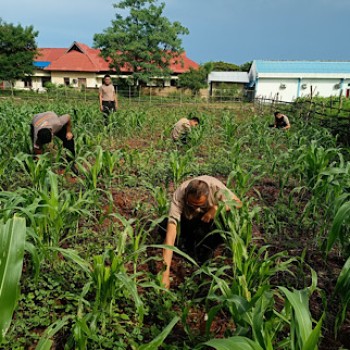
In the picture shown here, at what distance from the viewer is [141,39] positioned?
76.0ft

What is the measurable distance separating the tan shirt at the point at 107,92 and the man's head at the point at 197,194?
19.6 ft

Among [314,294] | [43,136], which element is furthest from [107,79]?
[314,294]

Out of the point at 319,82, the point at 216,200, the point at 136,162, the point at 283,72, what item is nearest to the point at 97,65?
the point at 283,72

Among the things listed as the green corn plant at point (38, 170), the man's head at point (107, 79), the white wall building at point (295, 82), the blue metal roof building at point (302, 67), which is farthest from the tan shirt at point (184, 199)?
the blue metal roof building at point (302, 67)

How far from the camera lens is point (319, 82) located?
29.6m

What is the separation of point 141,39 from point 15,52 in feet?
26.3

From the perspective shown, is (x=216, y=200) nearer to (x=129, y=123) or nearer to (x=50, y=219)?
(x=50, y=219)

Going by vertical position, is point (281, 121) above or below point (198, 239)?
above

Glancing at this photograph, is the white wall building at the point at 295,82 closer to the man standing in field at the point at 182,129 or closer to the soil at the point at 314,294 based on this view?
the man standing in field at the point at 182,129

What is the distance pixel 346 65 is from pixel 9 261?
3625 cm

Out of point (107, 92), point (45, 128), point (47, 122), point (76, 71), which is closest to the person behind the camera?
point (45, 128)

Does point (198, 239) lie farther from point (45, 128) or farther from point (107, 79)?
point (107, 79)

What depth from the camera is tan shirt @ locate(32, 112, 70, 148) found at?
12.7ft

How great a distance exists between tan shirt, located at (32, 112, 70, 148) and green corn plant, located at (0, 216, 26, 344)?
109 inches
